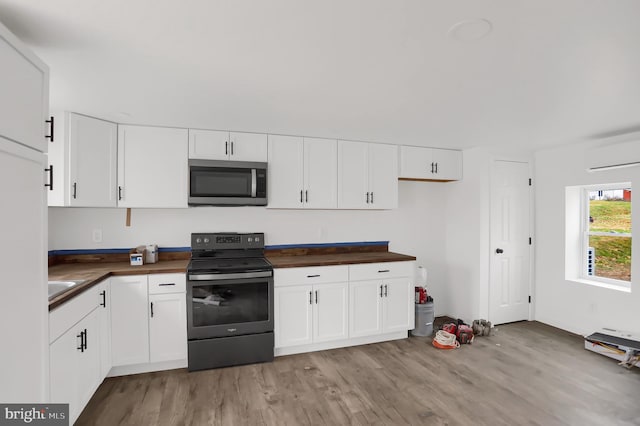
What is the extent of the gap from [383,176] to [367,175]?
0.21 meters

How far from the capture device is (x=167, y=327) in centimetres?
281

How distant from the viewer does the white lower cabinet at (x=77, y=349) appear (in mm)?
1798

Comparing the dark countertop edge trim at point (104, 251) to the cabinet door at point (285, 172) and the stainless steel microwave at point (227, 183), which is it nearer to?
the stainless steel microwave at point (227, 183)

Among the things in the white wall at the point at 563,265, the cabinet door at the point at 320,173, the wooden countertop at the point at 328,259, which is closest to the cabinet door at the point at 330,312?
the wooden countertop at the point at 328,259

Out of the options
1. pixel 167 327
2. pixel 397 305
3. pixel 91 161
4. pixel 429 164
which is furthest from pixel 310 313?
pixel 91 161

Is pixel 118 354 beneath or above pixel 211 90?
beneath

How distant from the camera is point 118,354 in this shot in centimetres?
270

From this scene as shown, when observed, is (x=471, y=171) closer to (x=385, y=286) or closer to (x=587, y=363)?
(x=385, y=286)

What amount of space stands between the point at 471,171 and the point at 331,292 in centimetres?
235

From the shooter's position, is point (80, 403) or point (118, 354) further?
point (118, 354)

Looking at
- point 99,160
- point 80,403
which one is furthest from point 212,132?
point 80,403

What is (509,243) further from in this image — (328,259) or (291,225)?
(291,225)

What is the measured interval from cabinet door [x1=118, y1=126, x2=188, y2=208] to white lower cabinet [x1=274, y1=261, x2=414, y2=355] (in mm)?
1307

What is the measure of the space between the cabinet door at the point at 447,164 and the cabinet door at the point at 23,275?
3776 mm
